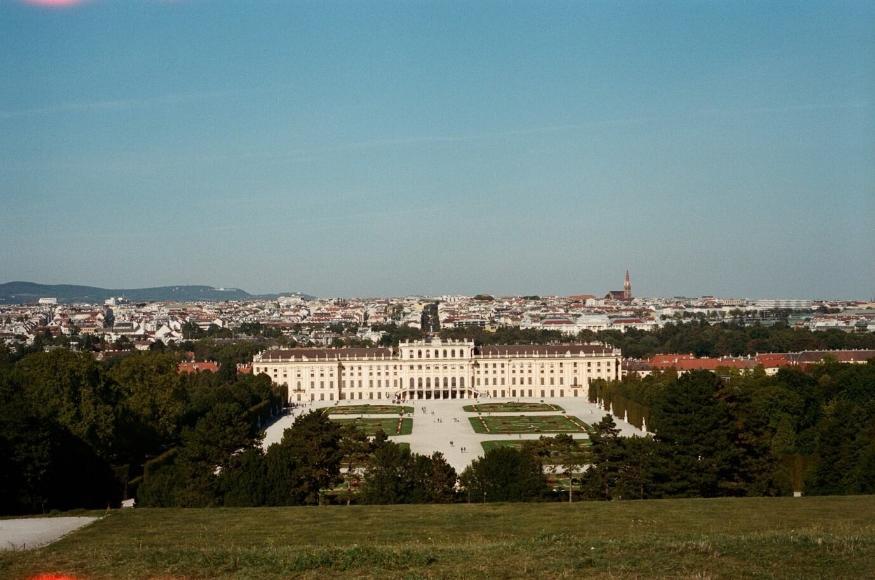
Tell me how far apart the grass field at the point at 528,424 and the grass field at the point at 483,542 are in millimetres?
30578

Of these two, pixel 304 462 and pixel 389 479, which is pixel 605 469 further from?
pixel 304 462

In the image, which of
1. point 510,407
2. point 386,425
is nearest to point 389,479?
point 386,425

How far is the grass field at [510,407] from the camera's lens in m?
64.4

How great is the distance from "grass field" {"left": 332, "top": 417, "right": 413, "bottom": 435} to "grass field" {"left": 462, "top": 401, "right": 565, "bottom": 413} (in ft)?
22.3

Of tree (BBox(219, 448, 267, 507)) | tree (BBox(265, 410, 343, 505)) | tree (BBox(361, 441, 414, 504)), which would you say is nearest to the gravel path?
tree (BBox(219, 448, 267, 507))

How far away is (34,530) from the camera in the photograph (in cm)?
1648

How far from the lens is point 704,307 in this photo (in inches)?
7830

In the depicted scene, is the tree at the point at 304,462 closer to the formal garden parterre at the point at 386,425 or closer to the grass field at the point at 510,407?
the formal garden parterre at the point at 386,425

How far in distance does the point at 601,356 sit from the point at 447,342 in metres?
12.5

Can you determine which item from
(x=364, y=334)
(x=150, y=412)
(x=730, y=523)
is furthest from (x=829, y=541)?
(x=364, y=334)

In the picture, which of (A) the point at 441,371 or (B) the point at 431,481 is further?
(A) the point at 441,371

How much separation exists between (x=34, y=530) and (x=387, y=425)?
1555 inches

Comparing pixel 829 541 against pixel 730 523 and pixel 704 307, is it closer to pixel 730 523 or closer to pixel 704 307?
pixel 730 523

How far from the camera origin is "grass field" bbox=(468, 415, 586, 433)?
166 feet
